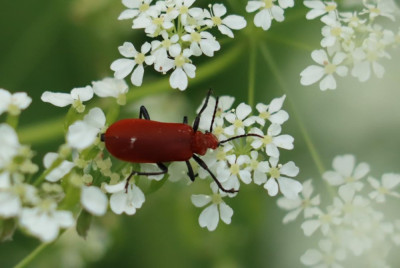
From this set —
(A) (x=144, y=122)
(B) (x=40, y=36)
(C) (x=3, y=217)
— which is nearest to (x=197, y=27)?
(A) (x=144, y=122)

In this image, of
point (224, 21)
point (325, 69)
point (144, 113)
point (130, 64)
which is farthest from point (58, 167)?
point (325, 69)

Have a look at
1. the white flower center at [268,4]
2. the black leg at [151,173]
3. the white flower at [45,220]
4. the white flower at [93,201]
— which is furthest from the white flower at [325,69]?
the white flower at [45,220]

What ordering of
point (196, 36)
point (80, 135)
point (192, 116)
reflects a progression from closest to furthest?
point (80, 135) < point (196, 36) < point (192, 116)

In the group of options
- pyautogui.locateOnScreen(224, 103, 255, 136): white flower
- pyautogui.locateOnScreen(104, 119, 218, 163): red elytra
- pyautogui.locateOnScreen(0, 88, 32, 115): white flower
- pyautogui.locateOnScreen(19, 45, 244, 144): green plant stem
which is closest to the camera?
pyautogui.locateOnScreen(0, 88, 32, 115): white flower

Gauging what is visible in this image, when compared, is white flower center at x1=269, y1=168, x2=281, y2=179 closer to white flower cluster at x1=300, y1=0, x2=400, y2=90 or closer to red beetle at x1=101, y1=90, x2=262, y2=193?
red beetle at x1=101, y1=90, x2=262, y2=193

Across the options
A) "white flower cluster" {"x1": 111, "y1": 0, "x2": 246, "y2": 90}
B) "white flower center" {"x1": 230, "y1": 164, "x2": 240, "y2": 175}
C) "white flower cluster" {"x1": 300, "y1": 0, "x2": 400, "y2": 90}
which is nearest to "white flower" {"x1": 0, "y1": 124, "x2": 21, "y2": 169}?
"white flower cluster" {"x1": 111, "y1": 0, "x2": 246, "y2": 90}

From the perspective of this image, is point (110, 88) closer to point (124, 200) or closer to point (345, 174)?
point (124, 200)

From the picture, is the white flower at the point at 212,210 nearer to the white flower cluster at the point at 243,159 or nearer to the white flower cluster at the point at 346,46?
the white flower cluster at the point at 243,159
